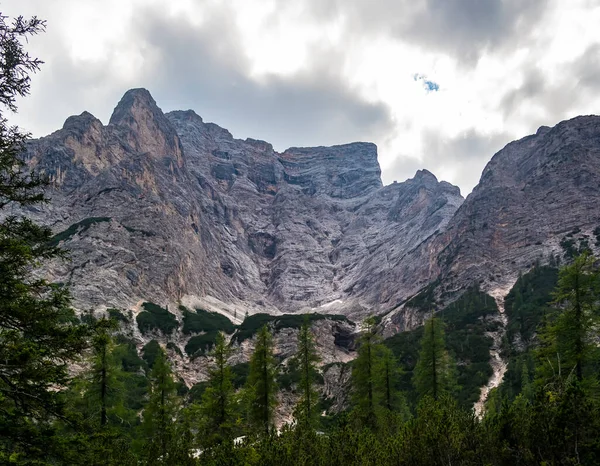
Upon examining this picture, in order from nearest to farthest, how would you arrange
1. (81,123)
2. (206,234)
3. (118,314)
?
(118,314), (81,123), (206,234)

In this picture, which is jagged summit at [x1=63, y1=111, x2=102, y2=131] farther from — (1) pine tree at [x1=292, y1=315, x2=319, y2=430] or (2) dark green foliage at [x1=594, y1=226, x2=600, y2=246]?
(2) dark green foliage at [x1=594, y1=226, x2=600, y2=246]

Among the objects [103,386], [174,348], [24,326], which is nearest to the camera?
[24,326]

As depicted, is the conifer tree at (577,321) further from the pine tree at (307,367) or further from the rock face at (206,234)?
the rock face at (206,234)

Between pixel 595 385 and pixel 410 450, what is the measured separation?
46.9 ft

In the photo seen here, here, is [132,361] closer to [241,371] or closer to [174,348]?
[174,348]

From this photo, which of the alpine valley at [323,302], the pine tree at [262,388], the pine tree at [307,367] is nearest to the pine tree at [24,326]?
the pine tree at [262,388]

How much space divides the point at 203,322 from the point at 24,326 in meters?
116

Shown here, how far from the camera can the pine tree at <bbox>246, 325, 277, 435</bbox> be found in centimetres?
2678

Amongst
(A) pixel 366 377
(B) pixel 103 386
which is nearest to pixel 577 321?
(A) pixel 366 377

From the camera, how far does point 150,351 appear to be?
90250mm

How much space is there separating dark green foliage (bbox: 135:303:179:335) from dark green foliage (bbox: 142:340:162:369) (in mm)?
7663

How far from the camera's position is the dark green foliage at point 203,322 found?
114206 millimetres

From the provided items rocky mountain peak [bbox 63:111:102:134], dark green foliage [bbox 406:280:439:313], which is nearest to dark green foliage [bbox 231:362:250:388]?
dark green foliage [bbox 406:280:439:313]

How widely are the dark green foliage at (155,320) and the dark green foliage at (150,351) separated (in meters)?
7.66
